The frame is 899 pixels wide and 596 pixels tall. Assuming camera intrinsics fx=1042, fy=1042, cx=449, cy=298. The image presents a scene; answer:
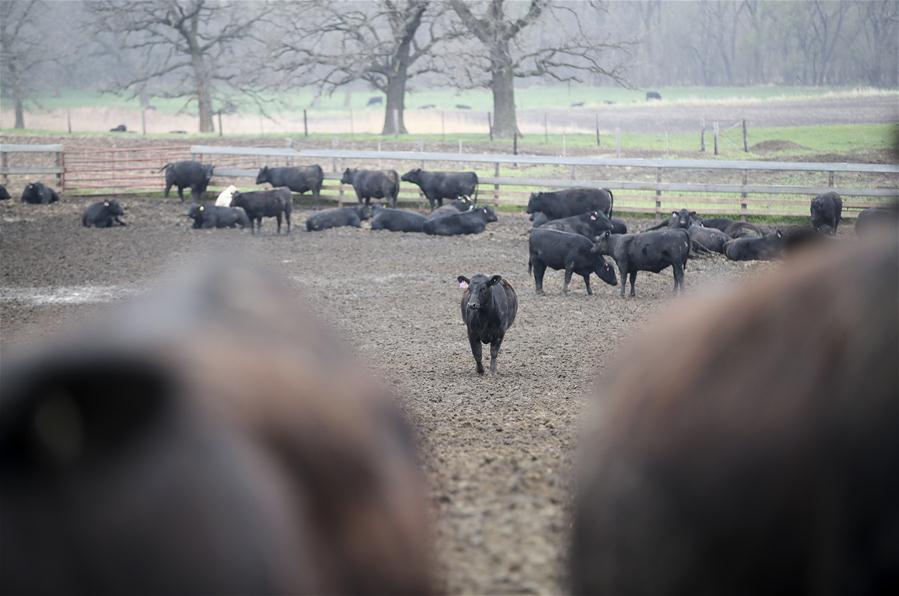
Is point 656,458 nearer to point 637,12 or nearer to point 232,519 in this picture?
point 232,519

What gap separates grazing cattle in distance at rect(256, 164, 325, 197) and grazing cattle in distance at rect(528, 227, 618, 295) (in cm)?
1439

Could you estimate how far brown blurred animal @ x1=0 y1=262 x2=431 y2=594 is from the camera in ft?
4.62

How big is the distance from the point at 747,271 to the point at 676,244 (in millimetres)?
2387

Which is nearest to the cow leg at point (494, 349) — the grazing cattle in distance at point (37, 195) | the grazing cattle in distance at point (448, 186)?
the grazing cattle in distance at point (448, 186)

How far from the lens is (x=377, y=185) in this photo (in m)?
29.8

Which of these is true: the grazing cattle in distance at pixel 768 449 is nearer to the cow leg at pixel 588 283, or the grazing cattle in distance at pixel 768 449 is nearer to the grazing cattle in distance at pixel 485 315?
the grazing cattle in distance at pixel 485 315

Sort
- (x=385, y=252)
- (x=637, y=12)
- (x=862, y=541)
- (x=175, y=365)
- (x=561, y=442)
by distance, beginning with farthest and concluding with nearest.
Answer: (x=637, y=12)
(x=385, y=252)
(x=561, y=442)
(x=862, y=541)
(x=175, y=365)

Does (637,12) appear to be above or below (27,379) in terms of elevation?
above

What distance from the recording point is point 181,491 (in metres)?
1.45

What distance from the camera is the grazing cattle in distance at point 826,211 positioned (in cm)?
2383

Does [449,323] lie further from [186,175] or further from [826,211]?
[186,175]

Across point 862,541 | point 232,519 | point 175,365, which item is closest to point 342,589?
point 232,519

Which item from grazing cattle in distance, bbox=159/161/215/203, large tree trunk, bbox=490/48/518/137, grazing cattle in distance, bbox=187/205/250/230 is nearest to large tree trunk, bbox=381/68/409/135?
large tree trunk, bbox=490/48/518/137

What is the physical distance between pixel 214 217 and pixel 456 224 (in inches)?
232
